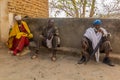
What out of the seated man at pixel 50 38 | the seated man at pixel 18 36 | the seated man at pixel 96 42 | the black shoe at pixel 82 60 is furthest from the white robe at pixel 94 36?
the seated man at pixel 18 36

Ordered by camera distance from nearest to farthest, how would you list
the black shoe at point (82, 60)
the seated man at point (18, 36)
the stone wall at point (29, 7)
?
the black shoe at point (82, 60), the seated man at point (18, 36), the stone wall at point (29, 7)

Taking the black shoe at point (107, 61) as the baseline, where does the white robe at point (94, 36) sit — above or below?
above

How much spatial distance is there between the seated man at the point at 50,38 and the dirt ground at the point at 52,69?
349 millimetres

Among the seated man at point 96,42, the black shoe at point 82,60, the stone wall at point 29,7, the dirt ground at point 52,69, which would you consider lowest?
the dirt ground at point 52,69

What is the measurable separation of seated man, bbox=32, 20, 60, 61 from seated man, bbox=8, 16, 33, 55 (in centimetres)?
61

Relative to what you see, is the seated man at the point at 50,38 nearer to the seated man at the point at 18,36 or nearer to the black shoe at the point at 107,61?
the seated man at the point at 18,36

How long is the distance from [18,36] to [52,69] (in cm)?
191

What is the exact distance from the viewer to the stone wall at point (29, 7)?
743cm

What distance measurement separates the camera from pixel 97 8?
49.3ft

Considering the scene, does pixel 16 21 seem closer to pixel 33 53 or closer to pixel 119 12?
pixel 33 53

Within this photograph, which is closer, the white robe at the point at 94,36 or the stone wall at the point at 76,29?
the white robe at the point at 94,36

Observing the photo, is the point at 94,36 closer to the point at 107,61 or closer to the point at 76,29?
the point at 107,61

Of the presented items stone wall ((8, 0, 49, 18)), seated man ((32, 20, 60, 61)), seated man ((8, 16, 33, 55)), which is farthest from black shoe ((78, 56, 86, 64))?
stone wall ((8, 0, 49, 18))

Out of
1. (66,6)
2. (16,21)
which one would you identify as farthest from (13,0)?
(66,6)
